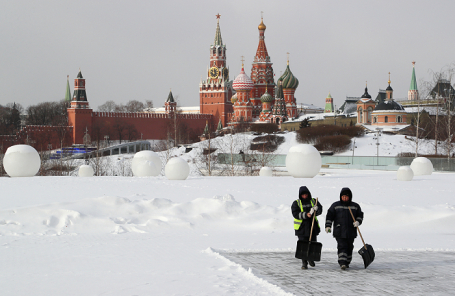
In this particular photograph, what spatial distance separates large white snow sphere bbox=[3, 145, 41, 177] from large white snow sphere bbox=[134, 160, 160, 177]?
3725 millimetres

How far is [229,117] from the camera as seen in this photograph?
310 feet

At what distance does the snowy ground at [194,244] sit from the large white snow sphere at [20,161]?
10.9ft

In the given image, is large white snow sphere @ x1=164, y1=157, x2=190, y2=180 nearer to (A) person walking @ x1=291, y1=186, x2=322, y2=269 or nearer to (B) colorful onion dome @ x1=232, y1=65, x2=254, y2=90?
(A) person walking @ x1=291, y1=186, x2=322, y2=269

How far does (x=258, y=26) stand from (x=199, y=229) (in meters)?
81.3

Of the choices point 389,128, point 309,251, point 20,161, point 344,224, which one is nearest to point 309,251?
point 309,251

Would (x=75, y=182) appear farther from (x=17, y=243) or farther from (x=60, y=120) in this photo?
(x=60, y=120)

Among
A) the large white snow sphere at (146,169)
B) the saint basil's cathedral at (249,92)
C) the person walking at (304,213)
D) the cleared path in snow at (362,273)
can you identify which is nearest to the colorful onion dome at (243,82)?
the saint basil's cathedral at (249,92)

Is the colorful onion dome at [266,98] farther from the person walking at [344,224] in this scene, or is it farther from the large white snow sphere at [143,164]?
the person walking at [344,224]

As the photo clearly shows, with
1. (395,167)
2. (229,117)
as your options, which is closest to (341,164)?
(395,167)

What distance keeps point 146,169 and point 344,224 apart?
14.3 meters

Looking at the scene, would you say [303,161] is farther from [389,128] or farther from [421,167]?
[389,128]

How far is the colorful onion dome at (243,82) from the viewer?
8394cm

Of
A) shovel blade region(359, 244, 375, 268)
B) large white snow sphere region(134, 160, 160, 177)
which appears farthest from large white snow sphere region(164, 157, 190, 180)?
shovel blade region(359, 244, 375, 268)

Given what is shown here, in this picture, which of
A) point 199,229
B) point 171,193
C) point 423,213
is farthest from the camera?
point 171,193
